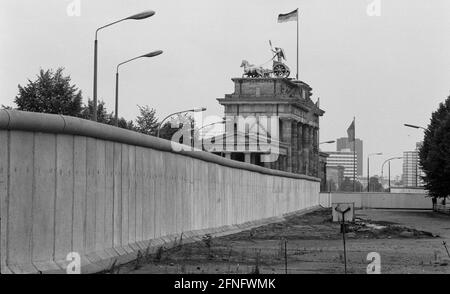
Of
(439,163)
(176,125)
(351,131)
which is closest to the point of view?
(439,163)

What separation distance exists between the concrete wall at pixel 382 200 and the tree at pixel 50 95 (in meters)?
53.7

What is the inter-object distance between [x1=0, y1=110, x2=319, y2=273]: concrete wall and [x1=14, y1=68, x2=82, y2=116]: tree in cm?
2412

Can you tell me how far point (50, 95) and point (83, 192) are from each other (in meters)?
34.1

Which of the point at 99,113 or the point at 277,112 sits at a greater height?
the point at 277,112

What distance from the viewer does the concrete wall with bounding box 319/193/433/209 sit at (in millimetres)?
101312

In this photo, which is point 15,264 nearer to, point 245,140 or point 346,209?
point 346,209

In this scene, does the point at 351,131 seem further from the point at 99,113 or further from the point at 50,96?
the point at 50,96

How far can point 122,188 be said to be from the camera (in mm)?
16234

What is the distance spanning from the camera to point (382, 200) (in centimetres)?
10662

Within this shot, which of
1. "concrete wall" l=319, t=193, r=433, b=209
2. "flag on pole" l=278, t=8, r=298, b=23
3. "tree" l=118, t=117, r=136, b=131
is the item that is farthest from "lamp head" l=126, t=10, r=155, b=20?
"flag on pole" l=278, t=8, r=298, b=23

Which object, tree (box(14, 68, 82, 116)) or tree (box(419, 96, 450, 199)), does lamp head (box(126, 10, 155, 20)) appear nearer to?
tree (box(14, 68, 82, 116))

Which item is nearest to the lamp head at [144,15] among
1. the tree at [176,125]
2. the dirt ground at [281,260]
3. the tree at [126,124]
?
the dirt ground at [281,260]

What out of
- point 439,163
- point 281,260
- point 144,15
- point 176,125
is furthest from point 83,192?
point 176,125
